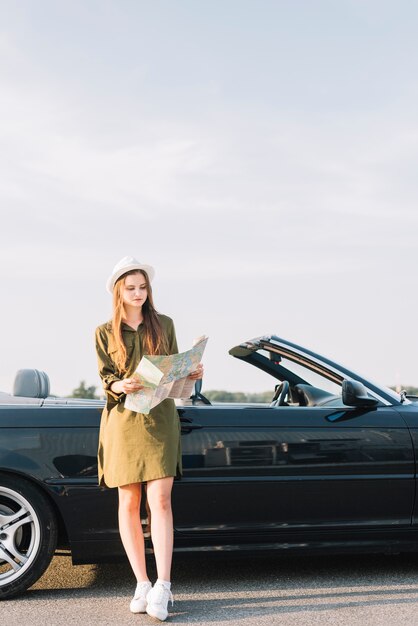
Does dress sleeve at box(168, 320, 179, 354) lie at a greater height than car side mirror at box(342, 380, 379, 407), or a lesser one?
greater

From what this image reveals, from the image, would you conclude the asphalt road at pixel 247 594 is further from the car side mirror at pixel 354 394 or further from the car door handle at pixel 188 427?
the car side mirror at pixel 354 394

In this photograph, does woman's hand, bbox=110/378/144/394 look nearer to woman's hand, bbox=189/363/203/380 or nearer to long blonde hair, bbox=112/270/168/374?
long blonde hair, bbox=112/270/168/374

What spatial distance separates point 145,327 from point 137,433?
56 cm

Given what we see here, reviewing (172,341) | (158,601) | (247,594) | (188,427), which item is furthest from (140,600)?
(172,341)

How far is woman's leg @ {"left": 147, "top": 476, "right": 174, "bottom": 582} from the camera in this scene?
450cm

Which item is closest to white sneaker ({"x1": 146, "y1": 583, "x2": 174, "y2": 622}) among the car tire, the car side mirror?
the car tire

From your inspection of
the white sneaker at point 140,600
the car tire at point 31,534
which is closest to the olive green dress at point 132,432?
the car tire at point 31,534

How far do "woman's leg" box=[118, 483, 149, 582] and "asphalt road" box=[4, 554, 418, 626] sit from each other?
0.26m

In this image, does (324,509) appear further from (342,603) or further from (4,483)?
(4,483)

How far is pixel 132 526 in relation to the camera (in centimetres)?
458

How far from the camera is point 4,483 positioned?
15.6 feet

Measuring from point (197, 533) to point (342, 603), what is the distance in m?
0.86

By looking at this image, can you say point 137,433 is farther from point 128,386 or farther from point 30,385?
point 30,385

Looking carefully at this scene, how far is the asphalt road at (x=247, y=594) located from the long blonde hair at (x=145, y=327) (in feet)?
3.99
